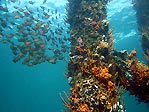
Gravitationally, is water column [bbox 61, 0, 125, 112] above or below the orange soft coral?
above

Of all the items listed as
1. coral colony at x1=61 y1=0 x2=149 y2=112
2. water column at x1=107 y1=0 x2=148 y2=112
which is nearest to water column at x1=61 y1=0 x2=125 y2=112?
coral colony at x1=61 y1=0 x2=149 y2=112

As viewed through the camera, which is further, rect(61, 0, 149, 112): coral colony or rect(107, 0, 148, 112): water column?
rect(107, 0, 148, 112): water column

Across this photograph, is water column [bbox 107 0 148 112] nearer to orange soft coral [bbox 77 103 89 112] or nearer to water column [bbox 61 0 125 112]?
water column [bbox 61 0 125 112]

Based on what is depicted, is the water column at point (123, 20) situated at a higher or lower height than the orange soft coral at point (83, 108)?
higher

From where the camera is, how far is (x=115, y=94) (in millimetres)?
6016

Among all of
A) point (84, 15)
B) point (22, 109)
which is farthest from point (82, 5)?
point (22, 109)

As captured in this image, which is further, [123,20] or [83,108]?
[123,20]

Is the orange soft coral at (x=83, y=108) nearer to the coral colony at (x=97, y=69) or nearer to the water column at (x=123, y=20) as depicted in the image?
the coral colony at (x=97, y=69)

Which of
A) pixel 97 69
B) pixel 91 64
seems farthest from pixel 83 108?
pixel 91 64

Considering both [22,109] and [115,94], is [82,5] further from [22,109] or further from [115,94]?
[22,109]

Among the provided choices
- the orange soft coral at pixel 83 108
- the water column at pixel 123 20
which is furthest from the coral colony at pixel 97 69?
the water column at pixel 123 20

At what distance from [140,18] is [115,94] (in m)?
13.5

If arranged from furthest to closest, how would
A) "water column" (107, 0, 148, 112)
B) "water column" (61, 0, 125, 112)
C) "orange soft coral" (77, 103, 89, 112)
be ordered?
"water column" (107, 0, 148, 112), "water column" (61, 0, 125, 112), "orange soft coral" (77, 103, 89, 112)

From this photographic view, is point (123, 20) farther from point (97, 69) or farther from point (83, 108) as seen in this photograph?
point (83, 108)
